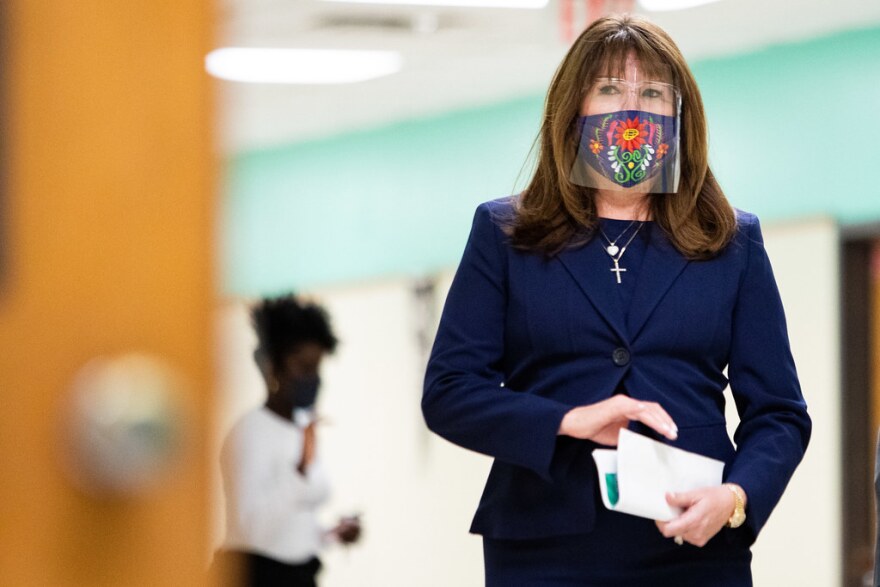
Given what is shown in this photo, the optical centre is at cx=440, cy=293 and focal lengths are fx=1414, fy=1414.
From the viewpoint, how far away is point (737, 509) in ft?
5.84

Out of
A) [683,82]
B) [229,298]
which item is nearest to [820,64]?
[683,82]

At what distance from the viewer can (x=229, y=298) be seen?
0.50 metres

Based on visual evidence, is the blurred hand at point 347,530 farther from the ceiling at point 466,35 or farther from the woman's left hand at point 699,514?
the woman's left hand at point 699,514

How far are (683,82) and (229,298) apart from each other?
1506mm

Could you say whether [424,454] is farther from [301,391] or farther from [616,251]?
[616,251]

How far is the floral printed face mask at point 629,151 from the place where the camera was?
6.22 ft

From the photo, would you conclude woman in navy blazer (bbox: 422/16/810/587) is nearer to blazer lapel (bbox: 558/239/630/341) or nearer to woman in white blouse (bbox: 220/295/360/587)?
blazer lapel (bbox: 558/239/630/341)

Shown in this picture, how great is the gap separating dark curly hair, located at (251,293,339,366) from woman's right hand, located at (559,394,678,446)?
2.75m

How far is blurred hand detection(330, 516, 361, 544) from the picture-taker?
4.32m

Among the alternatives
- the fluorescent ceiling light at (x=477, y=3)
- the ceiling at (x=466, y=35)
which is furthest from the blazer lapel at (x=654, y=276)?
the fluorescent ceiling light at (x=477, y=3)

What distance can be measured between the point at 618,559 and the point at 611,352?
262mm

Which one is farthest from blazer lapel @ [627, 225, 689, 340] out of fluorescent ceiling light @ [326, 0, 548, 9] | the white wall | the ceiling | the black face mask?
the white wall

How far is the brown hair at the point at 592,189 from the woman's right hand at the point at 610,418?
263 mm

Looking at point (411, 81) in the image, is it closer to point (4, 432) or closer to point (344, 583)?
point (344, 583)
